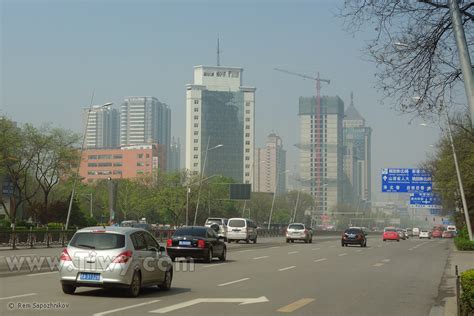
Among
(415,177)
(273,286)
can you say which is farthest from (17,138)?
(273,286)

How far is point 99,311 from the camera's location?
13.5 metres

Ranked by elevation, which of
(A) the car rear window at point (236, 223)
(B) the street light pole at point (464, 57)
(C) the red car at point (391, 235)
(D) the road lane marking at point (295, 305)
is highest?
(B) the street light pole at point (464, 57)

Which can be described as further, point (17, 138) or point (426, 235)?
point (426, 235)

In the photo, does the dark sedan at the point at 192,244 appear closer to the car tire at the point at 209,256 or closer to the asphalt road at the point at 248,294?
the car tire at the point at 209,256

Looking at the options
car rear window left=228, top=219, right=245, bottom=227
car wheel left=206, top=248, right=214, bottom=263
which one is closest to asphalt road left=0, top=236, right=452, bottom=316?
car wheel left=206, top=248, right=214, bottom=263

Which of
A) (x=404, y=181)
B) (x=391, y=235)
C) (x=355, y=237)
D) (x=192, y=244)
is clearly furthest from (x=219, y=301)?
(x=391, y=235)

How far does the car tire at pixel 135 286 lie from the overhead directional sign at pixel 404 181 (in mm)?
57704

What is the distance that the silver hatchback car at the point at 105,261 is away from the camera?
15.8 m

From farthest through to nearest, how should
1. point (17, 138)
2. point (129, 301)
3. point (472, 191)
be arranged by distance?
point (17, 138) < point (472, 191) < point (129, 301)

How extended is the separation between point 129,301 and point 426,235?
94.5m

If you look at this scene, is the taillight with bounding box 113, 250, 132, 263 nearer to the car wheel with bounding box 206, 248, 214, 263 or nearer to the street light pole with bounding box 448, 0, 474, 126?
the street light pole with bounding box 448, 0, 474, 126

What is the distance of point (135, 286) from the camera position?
645 inches

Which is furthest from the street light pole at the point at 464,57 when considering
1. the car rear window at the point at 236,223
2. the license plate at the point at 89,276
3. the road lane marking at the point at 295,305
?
the car rear window at the point at 236,223

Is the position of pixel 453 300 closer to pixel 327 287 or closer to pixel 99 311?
pixel 327 287
